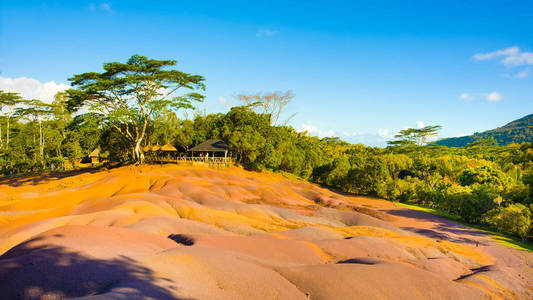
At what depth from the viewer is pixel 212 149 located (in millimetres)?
48344

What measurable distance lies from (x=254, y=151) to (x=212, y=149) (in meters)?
7.95

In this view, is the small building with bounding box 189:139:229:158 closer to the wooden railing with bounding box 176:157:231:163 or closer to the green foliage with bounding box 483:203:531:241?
the wooden railing with bounding box 176:157:231:163

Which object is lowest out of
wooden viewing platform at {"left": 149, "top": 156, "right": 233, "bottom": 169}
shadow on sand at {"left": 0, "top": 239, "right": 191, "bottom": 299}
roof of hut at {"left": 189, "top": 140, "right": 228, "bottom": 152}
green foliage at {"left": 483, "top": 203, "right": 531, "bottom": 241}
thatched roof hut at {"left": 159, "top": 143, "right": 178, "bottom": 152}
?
green foliage at {"left": 483, "top": 203, "right": 531, "bottom": 241}

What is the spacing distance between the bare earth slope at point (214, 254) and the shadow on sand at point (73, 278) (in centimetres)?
3

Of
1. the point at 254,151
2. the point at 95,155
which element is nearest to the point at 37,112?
the point at 95,155

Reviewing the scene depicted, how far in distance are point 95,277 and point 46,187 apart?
27767 mm

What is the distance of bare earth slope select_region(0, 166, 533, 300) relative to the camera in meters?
6.77

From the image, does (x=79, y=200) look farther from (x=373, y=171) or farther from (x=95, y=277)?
(x=373, y=171)

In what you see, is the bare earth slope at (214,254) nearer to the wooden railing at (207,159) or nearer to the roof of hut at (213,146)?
the wooden railing at (207,159)

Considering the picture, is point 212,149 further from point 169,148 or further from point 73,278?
point 73,278

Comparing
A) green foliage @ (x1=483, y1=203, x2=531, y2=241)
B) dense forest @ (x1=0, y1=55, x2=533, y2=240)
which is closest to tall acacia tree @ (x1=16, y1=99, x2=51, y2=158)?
dense forest @ (x1=0, y1=55, x2=533, y2=240)

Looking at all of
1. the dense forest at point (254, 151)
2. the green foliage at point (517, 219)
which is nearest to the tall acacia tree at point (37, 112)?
the dense forest at point (254, 151)

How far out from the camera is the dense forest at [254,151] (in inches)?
1179

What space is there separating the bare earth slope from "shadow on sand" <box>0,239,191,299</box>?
25mm
